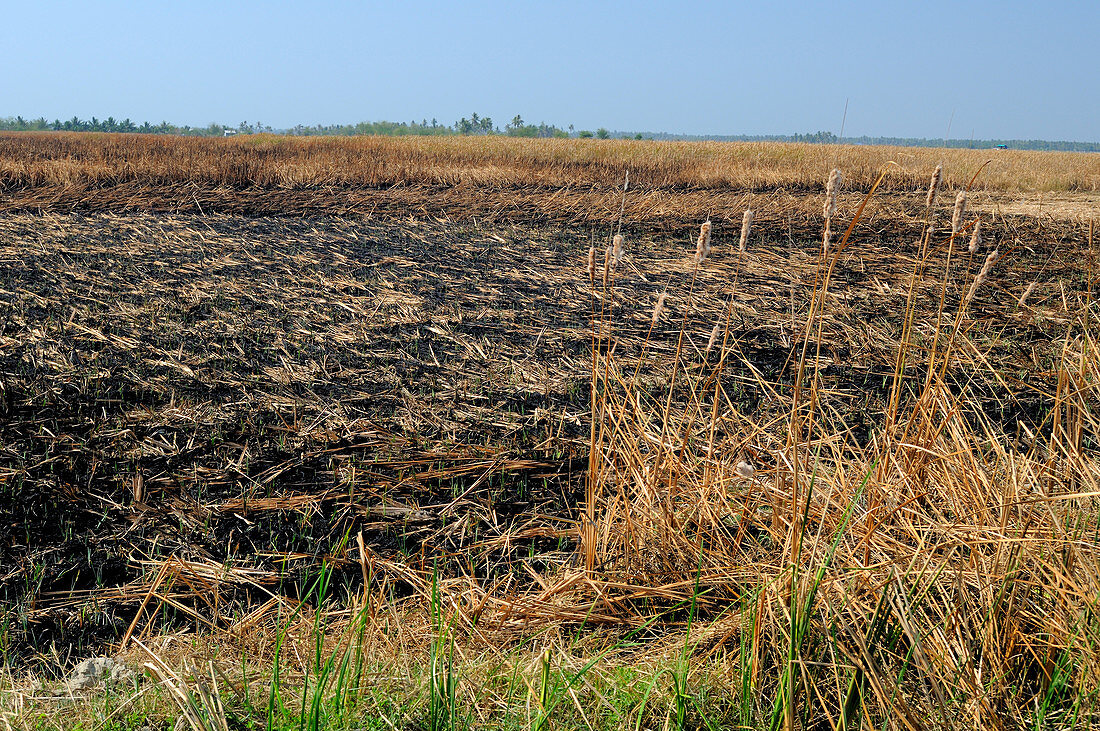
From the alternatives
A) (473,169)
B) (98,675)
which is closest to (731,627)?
(98,675)

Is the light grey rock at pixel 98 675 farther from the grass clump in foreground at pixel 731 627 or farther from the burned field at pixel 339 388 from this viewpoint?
the burned field at pixel 339 388

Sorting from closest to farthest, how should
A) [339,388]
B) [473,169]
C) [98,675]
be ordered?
1. [98,675]
2. [339,388]
3. [473,169]

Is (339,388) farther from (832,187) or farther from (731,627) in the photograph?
(832,187)

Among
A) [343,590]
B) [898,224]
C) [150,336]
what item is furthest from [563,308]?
[898,224]

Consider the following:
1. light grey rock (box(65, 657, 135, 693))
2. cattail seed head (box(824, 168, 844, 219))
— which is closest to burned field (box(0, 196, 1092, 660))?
light grey rock (box(65, 657, 135, 693))

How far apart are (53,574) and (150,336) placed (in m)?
2.29

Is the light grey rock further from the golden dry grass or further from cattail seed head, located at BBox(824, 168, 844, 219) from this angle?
the golden dry grass

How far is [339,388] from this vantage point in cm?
346

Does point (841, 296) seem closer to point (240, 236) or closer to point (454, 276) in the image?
point (454, 276)

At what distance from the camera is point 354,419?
10.2 ft

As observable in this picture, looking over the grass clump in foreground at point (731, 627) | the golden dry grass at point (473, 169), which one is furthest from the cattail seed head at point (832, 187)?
the golden dry grass at point (473, 169)

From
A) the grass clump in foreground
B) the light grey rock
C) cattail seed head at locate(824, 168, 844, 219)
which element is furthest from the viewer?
cattail seed head at locate(824, 168, 844, 219)

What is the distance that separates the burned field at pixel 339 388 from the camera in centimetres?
217

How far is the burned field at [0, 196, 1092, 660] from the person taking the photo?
217 cm
